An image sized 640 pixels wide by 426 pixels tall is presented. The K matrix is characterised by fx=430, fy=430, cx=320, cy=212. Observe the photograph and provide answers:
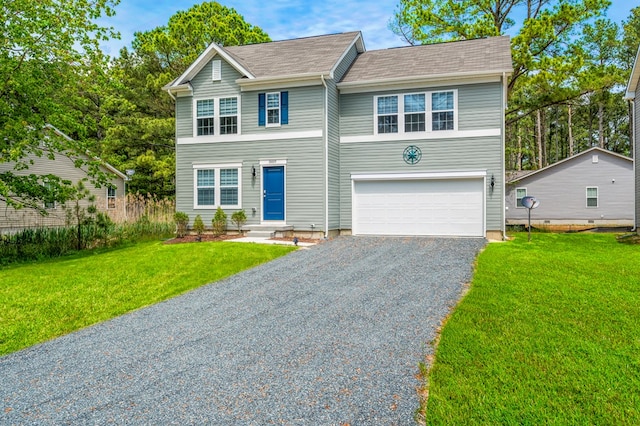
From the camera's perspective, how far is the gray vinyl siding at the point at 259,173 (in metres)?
13.7

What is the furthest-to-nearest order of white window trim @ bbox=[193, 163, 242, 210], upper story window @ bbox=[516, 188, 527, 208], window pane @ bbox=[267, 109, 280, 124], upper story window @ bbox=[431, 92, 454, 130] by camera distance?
upper story window @ bbox=[516, 188, 527, 208] < white window trim @ bbox=[193, 163, 242, 210] < window pane @ bbox=[267, 109, 280, 124] < upper story window @ bbox=[431, 92, 454, 130]

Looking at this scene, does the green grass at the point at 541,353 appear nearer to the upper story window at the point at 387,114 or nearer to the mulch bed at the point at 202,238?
the upper story window at the point at 387,114

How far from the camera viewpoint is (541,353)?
417 centimetres

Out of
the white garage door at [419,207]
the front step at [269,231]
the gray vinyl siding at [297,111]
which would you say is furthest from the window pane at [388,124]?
the front step at [269,231]

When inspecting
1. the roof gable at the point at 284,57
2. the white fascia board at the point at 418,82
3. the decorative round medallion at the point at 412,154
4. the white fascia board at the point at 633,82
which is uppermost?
the roof gable at the point at 284,57

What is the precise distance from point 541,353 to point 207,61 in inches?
536

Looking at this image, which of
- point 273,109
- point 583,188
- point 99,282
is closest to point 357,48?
point 273,109

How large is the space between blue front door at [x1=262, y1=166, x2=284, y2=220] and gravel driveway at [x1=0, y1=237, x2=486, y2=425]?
6608 millimetres

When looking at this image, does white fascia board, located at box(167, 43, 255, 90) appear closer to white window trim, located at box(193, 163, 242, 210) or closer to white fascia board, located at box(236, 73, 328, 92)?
white fascia board, located at box(236, 73, 328, 92)

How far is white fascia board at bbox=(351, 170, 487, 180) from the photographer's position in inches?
524

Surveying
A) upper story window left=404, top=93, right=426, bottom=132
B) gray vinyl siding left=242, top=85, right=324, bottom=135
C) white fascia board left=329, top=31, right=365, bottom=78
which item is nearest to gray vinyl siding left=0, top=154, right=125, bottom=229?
gray vinyl siding left=242, top=85, right=324, bottom=135

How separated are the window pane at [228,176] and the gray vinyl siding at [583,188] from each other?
58.7ft

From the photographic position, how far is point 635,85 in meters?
15.2

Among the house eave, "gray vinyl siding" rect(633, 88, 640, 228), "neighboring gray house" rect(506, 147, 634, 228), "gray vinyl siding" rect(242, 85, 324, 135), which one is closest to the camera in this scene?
the house eave
